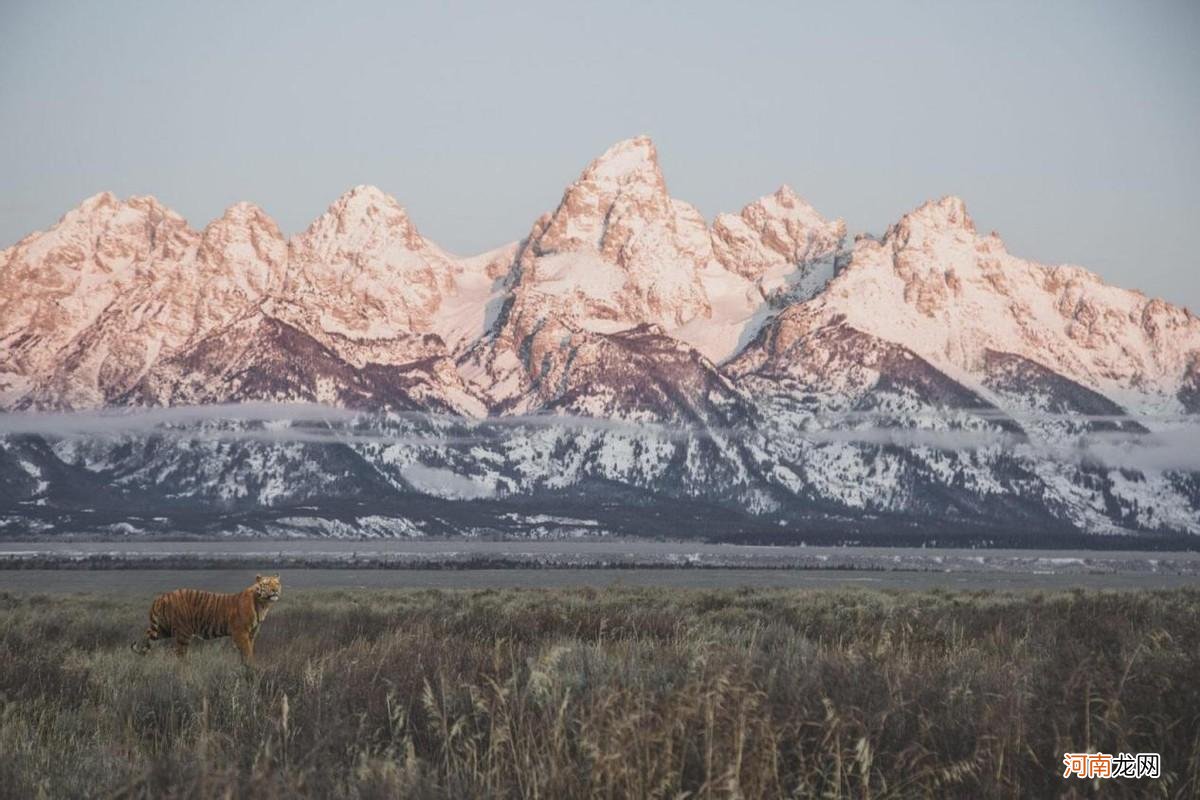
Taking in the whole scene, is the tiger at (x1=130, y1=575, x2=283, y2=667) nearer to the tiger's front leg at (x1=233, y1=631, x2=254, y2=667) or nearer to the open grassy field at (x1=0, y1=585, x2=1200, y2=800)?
the tiger's front leg at (x1=233, y1=631, x2=254, y2=667)

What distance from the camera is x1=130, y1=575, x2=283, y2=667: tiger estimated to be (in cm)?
1808

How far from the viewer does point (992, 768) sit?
8516 millimetres

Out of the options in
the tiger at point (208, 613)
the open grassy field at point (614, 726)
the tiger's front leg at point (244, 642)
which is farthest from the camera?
the tiger at point (208, 613)

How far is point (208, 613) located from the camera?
1878cm

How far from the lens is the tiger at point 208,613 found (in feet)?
59.3

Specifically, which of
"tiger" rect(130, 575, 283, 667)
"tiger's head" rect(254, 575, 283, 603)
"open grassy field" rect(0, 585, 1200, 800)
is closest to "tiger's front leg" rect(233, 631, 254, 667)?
"tiger" rect(130, 575, 283, 667)

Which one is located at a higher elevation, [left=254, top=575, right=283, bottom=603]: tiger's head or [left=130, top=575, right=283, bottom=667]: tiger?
[left=254, top=575, right=283, bottom=603]: tiger's head

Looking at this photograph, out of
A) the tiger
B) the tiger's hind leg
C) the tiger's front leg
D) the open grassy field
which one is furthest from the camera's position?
the tiger's hind leg

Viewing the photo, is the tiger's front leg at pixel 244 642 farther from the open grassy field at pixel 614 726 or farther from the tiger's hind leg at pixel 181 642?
the open grassy field at pixel 614 726

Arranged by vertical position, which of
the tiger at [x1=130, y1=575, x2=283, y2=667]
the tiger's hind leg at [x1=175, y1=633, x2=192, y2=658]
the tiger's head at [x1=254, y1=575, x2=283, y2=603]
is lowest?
the tiger's hind leg at [x1=175, y1=633, x2=192, y2=658]

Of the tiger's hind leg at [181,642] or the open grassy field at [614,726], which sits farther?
the tiger's hind leg at [181,642]

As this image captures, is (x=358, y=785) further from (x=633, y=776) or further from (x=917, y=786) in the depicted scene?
(x=917, y=786)

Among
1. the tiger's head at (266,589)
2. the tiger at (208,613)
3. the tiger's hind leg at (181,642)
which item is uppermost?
the tiger's head at (266,589)

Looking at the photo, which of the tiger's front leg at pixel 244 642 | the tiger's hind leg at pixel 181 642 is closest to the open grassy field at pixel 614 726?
the tiger's front leg at pixel 244 642
